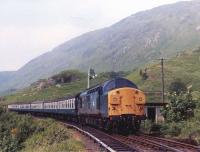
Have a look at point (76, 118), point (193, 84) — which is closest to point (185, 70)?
point (193, 84)

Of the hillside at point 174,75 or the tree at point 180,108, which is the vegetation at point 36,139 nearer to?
the tree at point 180,108

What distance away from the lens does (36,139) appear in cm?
3459

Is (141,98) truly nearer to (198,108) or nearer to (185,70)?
(198,108)

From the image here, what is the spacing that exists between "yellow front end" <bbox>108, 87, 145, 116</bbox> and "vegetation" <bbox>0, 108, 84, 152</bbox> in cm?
404

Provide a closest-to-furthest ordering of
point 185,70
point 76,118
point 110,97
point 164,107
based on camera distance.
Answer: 1. point 110,97
2. point 164,107
3. point 76,118
4. point 185,70

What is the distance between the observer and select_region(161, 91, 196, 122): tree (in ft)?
148

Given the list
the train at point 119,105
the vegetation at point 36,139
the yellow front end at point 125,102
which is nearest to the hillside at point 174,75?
the train at point 119,105

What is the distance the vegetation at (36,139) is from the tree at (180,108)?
39.1 feet

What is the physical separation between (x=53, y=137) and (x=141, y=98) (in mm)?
8866

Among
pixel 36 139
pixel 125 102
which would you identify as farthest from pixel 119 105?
pixel 36 139

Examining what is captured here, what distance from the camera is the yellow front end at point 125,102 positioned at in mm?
37250

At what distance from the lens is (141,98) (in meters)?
38.3

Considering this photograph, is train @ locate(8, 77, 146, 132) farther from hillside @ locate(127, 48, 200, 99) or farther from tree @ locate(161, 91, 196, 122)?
hillside @ locate(127, 48, 200, 99)

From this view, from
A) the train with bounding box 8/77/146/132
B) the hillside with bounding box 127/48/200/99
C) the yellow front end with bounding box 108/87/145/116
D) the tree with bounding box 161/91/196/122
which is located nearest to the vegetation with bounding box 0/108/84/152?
the train with bounding box 8/77/146/132
